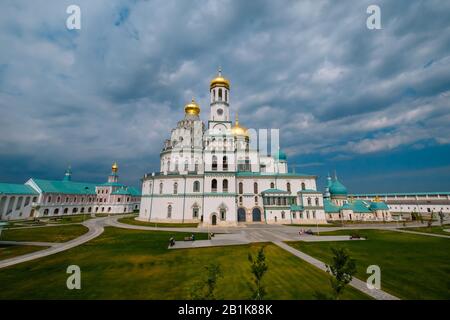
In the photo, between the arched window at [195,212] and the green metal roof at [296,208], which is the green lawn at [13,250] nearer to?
the arched window at [195,212]

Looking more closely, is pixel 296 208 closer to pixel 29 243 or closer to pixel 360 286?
pixel 360 286

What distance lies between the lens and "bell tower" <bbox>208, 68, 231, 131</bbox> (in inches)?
1925

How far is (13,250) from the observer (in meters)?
21.8

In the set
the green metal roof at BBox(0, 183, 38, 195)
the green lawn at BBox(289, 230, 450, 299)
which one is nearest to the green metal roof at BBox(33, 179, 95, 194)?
the green metal roof at BBox(0, 183, 38, 195)

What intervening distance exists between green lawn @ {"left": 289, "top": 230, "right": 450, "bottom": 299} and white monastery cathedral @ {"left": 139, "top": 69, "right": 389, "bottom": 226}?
19.9 meters

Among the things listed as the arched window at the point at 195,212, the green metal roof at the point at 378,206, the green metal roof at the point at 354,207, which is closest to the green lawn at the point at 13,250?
the arched window at the point at 195,212

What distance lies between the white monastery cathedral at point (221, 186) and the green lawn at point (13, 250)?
83.4 feet

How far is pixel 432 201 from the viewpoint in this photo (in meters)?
74.2

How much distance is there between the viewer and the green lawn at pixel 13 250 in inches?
783

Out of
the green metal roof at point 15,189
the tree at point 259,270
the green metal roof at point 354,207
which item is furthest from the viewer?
the green metal roof at point 15,189

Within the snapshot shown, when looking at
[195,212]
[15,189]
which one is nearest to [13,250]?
[195,212]

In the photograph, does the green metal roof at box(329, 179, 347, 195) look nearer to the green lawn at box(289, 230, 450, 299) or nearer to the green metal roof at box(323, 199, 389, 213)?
the green metal roof at box(323, 199, 389, 213)

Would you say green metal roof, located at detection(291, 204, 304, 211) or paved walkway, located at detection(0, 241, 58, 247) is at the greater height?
green metal roof, located at detection(291, 204, 304, 211)

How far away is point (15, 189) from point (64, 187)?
1489 cm
